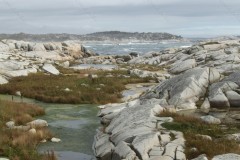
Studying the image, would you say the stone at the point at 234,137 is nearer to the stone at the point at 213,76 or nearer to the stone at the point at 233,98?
the stone at the point at 233,98

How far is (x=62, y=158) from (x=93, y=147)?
7.91 feet

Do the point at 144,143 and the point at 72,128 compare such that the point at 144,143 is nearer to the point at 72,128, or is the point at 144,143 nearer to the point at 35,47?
the point at 72,128

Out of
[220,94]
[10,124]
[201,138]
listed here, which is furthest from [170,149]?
[220,94]

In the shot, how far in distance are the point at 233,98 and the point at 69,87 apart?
61.9 ft

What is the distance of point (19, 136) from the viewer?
Result: 843 inches

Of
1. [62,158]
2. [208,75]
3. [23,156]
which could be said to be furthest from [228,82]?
[23,156]

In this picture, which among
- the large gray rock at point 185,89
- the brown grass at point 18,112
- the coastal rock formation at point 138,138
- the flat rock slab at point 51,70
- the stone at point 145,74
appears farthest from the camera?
the flat rock slab at point 51,70

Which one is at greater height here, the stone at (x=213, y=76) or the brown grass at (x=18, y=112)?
the stone at (x=213, y=76)

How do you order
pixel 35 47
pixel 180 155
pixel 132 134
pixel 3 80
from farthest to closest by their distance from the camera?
1. pixel 35 47
2. pixel 3 80
3. pixel 132 134
4. pixel 180 155

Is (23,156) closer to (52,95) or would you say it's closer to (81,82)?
(52,95)

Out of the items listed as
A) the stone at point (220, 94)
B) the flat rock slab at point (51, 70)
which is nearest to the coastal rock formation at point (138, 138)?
the stone at point (220, 94)

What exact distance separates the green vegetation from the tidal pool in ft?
15.0

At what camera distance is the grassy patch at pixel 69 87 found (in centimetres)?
3641

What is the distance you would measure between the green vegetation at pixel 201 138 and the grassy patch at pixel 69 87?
1444cm
